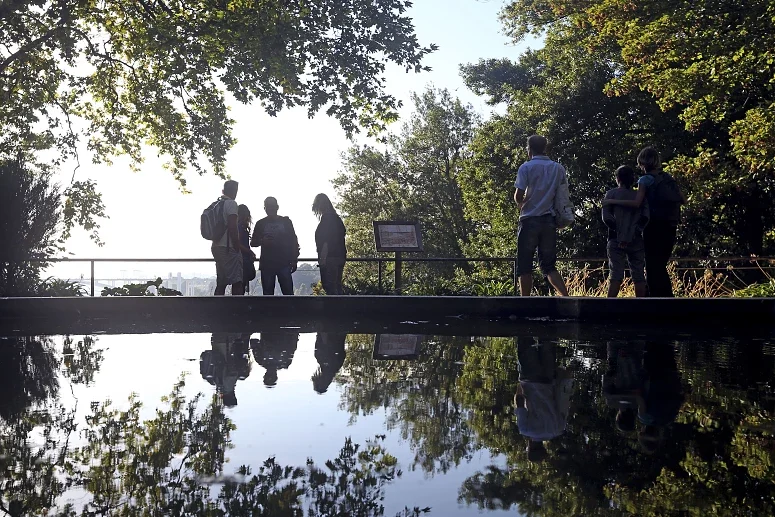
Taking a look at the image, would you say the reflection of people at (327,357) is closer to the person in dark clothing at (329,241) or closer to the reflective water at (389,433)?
the reflective water at (389,433)

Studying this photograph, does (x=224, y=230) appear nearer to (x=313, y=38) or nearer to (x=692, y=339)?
(x=692, y=339)

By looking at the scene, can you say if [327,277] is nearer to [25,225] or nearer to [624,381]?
[25,225]

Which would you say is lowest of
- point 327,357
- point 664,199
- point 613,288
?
point 327,357

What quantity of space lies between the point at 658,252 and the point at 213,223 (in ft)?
15.6

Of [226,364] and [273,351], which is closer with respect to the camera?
[226,364]

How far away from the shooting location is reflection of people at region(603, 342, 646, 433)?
359 cm

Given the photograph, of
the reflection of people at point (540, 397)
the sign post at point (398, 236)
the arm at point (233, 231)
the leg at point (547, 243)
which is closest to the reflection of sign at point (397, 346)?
the reflection of people at point (540, 397)

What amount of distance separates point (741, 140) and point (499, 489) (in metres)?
15.0

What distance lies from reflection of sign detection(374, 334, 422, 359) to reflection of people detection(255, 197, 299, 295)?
4.04 metres

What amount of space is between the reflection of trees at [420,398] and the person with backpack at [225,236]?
4128mm

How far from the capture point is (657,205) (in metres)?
8.57

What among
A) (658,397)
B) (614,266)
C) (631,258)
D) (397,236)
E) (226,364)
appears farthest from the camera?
(397,236)

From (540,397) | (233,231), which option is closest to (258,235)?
(233,231)

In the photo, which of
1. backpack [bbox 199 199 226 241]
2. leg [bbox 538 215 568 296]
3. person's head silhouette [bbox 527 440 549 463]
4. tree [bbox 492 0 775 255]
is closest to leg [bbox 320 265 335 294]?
backpack [bbox 199 199 226 241]
